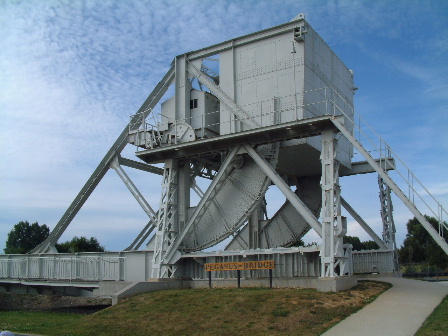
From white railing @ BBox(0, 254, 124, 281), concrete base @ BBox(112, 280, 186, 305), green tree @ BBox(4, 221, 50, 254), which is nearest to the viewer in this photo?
concrete base @ BBox(112, 280, 186, 305)

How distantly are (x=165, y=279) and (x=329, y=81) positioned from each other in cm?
1351

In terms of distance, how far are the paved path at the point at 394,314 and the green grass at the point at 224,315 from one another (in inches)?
17.6

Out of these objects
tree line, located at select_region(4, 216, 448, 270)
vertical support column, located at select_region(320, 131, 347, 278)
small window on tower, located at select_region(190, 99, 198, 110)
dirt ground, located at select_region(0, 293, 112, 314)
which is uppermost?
small window on tower, located at select_region(190, 99, 198, 110)

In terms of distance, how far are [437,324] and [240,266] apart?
34.4 feet

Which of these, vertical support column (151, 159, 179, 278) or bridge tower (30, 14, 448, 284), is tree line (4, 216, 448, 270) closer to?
bridge tower (30, 14, 448, 284)

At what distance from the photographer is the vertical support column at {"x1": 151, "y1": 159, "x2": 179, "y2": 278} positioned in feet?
86.5

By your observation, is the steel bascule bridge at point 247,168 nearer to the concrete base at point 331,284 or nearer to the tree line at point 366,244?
the concrete base at point 331,284

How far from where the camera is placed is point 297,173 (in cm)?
3075

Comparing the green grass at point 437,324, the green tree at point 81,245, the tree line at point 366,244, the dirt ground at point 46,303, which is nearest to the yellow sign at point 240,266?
the green grass at point 437,324

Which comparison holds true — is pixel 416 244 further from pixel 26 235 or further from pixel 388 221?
pixel 26 235

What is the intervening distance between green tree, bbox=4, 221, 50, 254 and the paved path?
71.0 meters

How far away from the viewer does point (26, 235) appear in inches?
3209

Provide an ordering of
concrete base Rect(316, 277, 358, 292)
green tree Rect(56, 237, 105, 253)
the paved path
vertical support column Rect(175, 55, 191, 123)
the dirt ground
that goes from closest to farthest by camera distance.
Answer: the paved path, concrete base Rect(316, 277, 358, 292), vertical support column Rect(175, 55, 191, 123), the dirt ground, green tree Rect(56, 237, 105, 253)

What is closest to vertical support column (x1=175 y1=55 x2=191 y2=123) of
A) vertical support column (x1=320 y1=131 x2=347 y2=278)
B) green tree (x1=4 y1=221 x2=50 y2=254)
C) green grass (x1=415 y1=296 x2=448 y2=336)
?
vertical support column (x1=320 y1=131 x2=347 y2=278)
